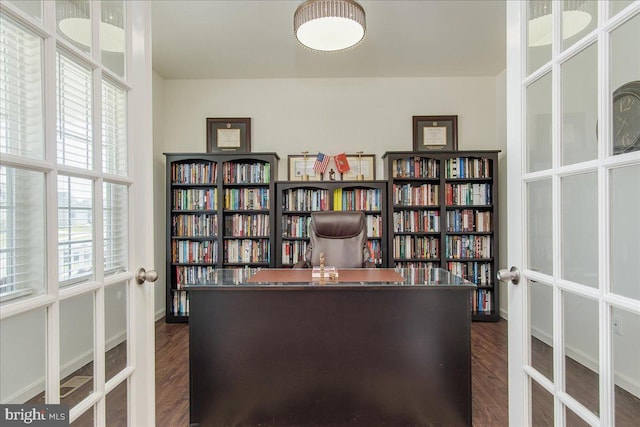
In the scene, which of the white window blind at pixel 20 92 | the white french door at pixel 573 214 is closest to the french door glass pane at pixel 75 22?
the white window blind at pixel 20 92

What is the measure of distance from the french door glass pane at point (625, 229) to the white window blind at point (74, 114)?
4.48ft

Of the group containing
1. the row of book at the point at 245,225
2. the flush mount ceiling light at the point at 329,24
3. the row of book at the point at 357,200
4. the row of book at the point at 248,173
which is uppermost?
the flush mount ceiling light at the point at 329,24

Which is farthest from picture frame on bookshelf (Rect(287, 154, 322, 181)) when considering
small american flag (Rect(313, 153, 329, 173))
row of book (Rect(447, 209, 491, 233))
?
row of book (Rect(447, 209, 491, 233))

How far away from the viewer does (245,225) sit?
12.3ft

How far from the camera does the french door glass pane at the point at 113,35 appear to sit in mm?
1027

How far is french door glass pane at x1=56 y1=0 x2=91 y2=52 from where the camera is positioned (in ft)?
2.80

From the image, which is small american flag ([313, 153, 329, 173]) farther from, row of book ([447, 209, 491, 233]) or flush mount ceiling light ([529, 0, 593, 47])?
flush mount ceiling light ([529, 0, 593, 47])

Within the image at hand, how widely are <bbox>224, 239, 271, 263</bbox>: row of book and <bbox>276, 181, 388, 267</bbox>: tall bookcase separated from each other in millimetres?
183

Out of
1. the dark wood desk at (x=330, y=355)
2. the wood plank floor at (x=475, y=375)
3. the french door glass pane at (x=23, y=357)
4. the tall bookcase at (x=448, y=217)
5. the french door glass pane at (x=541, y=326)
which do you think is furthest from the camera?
the tall bookcase at (x=448, y=217)

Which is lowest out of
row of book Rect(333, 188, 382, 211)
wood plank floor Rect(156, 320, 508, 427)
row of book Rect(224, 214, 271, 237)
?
wood plank floor Rect(156, 320, 508, 427)

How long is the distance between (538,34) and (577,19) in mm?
170

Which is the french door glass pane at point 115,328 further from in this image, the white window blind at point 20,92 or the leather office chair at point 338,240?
the leather office chair at point 338,240

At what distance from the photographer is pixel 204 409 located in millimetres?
1757

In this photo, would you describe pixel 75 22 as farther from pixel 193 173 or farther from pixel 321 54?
pixel 193 173
